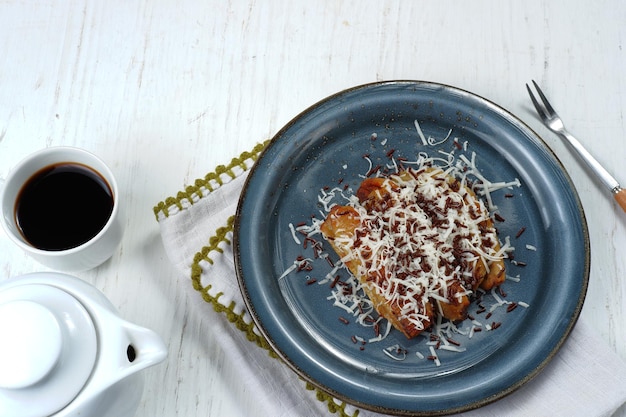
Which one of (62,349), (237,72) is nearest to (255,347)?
(62,349)

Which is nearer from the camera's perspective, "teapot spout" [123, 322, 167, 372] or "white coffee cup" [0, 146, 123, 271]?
"teapot spout" [123, 322, 167, 372]

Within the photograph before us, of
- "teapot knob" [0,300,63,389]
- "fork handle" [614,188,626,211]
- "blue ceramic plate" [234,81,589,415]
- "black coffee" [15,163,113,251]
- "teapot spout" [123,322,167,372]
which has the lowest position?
"black coffee" [15,163,113,251]

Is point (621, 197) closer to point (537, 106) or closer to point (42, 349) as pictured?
point (537, 106)

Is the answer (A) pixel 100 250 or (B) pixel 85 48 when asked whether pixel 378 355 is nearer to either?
(A) pixel 100 250

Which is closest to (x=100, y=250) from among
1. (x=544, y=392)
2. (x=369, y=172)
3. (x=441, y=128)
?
(x=369, y=172)

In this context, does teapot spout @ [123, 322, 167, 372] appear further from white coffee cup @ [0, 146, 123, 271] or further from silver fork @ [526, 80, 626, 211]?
silver fork @ [526, 80, 626, 211]

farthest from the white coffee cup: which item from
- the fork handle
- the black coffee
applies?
the fork handle

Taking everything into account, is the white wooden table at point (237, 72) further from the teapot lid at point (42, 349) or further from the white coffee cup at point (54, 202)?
the teapot lid at point (42, 349)
